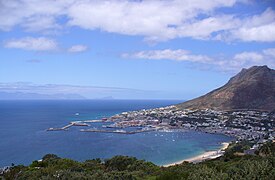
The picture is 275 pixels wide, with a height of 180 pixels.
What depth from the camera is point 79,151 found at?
47.2m

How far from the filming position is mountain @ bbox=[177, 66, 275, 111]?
102688 mm

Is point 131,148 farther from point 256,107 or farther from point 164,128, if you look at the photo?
point 256,107

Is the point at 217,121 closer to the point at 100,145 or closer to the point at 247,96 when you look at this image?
the point at 247,96

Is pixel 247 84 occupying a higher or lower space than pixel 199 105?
higher

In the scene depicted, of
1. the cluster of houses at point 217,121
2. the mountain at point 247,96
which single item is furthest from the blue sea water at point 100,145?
the mountain at point 247,96

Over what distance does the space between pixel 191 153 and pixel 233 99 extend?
6414 centimetres

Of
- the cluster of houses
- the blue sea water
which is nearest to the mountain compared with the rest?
the cluster of houses

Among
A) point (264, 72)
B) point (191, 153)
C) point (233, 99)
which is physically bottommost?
point (191, 153)

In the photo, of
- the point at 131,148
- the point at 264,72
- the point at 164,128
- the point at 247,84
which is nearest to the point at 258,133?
the point at 164,128

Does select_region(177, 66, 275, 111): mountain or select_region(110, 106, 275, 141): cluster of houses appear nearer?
select_region(110, 106, 275, 141): cluster of houses

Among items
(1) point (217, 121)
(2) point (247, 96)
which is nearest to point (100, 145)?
(1) point (217, 121)

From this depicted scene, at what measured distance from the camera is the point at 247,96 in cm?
10712

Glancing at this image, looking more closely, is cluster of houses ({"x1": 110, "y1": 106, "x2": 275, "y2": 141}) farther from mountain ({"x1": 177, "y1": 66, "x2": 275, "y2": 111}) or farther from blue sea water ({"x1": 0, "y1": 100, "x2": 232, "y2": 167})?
mountain ({"x1": 177, "y1": 66, "x2": 275, "y2": 111})

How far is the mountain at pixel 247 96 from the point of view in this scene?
10269 centimetres
